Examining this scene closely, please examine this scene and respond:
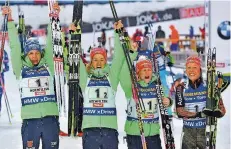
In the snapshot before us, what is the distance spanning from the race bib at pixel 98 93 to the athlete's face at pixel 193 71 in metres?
0.81

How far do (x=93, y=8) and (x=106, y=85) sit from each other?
15244mm

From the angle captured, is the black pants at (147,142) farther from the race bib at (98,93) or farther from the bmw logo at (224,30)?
the bmw logo at (224,30)

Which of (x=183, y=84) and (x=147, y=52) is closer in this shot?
(x=183, y=84)

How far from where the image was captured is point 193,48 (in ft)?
61.1

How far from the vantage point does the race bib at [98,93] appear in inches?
182

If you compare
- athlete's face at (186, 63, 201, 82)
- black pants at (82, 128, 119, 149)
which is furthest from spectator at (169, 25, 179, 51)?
black pants at (82, 128, 119, 149)

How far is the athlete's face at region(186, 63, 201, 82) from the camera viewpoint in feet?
15.4

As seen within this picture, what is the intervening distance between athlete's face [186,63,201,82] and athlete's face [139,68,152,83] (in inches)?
14.6

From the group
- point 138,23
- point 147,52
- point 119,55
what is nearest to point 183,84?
point 119,55

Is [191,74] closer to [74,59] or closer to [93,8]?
[74,59]

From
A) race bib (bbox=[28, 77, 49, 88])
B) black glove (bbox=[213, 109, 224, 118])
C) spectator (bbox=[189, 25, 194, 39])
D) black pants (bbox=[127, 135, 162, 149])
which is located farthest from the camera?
spectator (bbox=[189, 25, 194, 39])

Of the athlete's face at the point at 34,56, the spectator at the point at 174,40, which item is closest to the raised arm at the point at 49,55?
the athlete's face at the point at 34,56

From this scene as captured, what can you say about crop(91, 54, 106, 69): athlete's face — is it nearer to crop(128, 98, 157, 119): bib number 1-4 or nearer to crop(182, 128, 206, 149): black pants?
crop(128, 98, 157, 119): bib number 1-4

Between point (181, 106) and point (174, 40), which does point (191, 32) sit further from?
point (181, 106)
